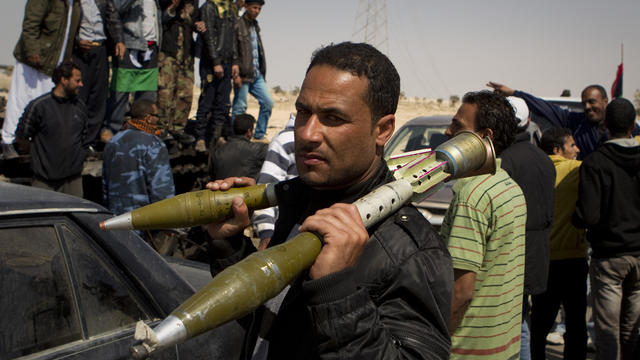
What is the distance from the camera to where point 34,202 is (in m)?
2.21

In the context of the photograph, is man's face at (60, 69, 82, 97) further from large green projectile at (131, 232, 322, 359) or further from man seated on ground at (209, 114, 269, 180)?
large green projectile at (131, 232, 322, 359)

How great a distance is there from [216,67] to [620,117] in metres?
5.50

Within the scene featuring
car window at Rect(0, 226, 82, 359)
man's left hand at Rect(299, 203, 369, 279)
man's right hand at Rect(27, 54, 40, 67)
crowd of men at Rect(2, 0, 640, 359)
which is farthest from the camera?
man's right hand at Rect(27, 54, 40, 67)

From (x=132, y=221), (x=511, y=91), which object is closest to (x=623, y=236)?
(x=511, y=91)

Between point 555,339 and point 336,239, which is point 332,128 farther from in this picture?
point 555,339

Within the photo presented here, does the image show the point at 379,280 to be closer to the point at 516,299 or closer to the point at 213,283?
the point at 213,283

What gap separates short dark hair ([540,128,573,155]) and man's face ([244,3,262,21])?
5117 mm

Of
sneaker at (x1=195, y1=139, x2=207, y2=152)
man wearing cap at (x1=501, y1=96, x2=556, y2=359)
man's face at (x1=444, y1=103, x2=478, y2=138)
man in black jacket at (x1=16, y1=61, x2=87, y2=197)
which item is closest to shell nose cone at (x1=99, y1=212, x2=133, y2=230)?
man's face at (x1=444, y1=103, x2=478, y2=138)

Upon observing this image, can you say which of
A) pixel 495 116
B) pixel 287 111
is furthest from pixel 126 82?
pixel 287 111

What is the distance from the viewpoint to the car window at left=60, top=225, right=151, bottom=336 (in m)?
2.17

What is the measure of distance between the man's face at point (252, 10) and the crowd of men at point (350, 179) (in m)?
0.02

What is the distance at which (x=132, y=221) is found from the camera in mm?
1523

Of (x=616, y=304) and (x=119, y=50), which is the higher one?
(x=119, y=50)

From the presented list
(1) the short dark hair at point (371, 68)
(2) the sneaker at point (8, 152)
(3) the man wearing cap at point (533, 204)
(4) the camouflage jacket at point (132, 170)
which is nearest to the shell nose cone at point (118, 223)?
(1) the short dark hair at point (371, 68)
